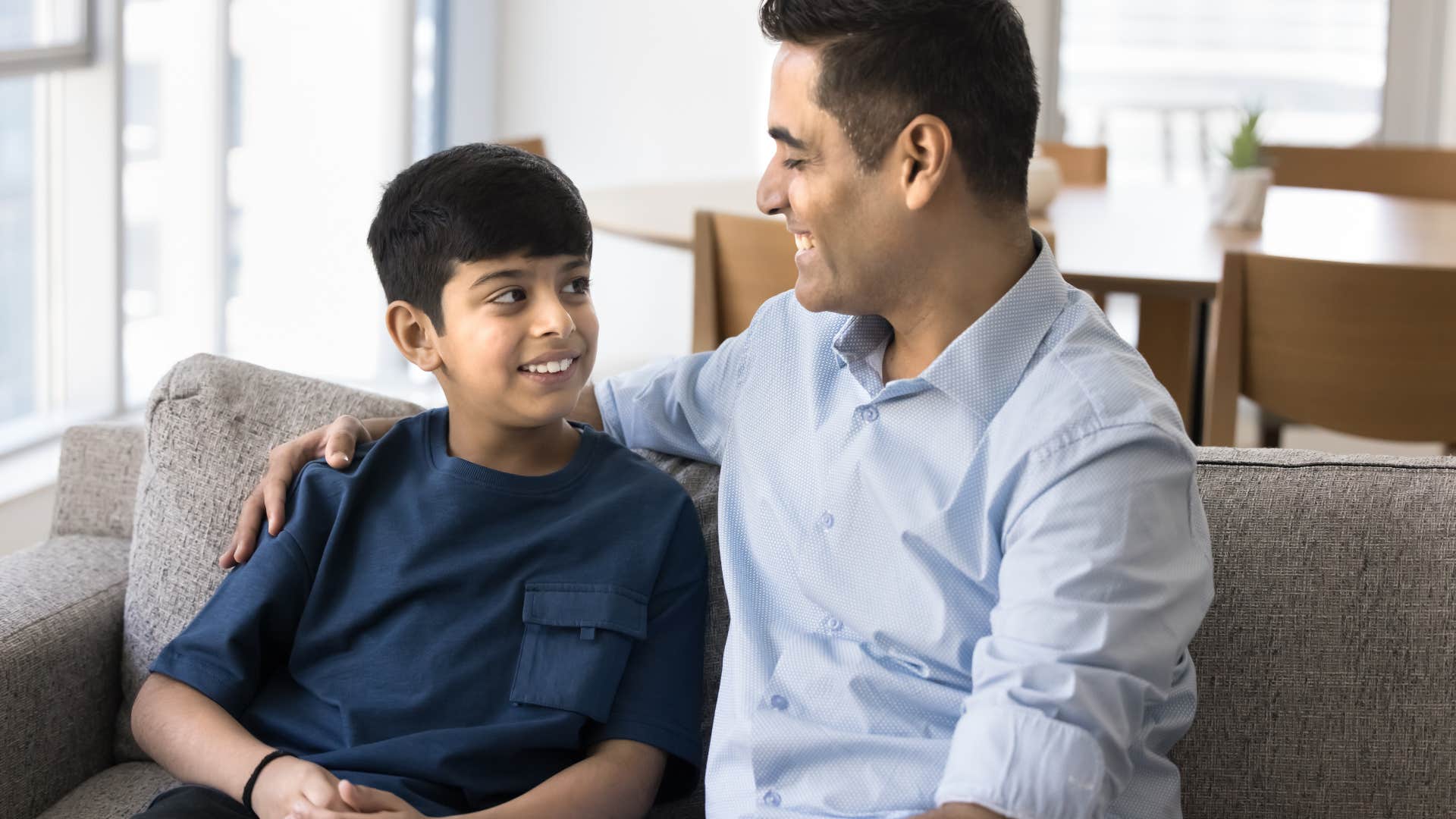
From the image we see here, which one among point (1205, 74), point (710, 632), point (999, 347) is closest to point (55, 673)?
point (710, 632)

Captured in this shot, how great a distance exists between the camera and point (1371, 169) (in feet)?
13.2

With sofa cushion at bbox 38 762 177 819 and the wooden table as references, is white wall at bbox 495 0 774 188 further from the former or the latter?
sofa cushion at bbox 38 762 177 819

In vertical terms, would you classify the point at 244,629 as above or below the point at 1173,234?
below

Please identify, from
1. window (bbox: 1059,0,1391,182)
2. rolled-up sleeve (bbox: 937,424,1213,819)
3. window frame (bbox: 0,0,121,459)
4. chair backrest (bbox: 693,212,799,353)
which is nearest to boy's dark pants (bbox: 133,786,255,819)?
rolled-up sleeve (bbox: 937,424,1213,819)

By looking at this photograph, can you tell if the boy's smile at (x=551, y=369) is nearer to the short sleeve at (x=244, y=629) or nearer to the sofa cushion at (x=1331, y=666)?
the short sleeve at (x=244, y=629)

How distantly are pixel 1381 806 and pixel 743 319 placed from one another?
1.49 m

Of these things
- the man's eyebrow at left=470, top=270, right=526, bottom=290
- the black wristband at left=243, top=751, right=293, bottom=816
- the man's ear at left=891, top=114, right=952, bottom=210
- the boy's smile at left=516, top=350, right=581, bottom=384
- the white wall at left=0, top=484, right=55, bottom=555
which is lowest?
the white wall at left=0, top=484, right=55, bottom=555

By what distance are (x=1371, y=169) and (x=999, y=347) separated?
10.7 ft

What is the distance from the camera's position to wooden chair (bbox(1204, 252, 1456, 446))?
7.50ft

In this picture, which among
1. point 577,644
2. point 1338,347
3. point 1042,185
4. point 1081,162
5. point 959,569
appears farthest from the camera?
point 1081,162

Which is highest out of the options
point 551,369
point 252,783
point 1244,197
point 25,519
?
point 1244,197

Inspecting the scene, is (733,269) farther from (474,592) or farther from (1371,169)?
(1371,169)

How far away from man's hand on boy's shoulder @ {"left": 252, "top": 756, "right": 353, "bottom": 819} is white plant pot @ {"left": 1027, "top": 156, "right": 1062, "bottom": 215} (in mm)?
2258

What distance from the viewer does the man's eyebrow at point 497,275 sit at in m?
1.36
